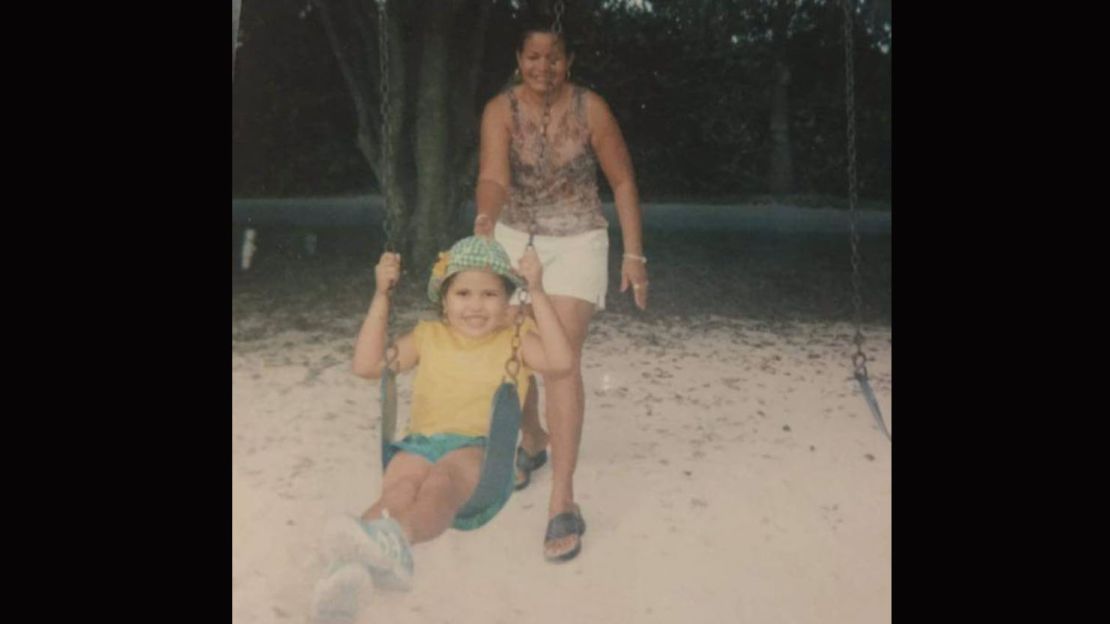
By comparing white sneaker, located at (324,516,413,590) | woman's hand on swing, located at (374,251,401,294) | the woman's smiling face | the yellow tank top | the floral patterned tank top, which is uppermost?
the woman's smiling face

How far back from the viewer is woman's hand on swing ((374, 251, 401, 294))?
79.6 inches

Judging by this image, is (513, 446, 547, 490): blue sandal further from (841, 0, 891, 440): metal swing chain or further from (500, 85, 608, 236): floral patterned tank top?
(841, 0, 891, 440): metal swing chain

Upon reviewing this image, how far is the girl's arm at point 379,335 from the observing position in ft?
6.66

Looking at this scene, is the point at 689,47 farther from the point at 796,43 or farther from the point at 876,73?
the point at 876,73

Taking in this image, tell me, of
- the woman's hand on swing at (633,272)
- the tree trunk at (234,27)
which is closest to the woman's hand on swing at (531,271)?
the woman's hand on swing at (633,272)

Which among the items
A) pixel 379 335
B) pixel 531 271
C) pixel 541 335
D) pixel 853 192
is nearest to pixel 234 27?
pixel 379 335

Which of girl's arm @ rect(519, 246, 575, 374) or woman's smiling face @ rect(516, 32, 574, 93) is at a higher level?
woman's smiling face @ rect(516, 32, 574, 93)

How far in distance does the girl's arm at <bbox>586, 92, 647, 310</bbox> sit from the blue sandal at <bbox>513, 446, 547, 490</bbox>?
44 centimetres

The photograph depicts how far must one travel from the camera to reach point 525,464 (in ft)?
6.82

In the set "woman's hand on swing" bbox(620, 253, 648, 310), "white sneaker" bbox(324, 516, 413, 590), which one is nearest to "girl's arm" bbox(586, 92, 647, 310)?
"woman's hand on swing" bbox(620, 253, 648, 310)

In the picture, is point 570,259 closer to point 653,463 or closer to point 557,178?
point 557,178

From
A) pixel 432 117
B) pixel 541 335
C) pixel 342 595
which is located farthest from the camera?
pixel 432 117

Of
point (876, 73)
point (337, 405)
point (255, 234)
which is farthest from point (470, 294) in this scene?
point (876, 73)

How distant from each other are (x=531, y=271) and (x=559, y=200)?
0.67ft
